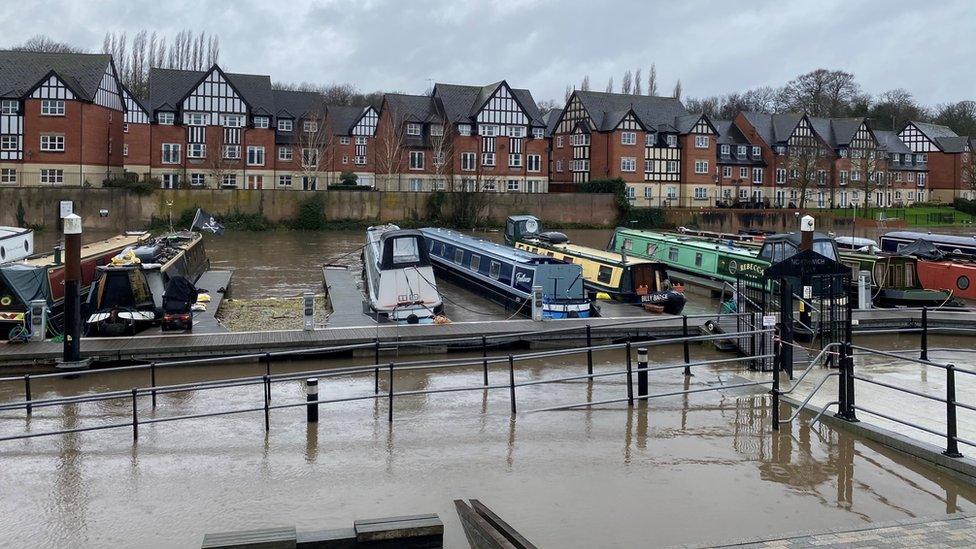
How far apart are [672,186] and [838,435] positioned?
64455mm

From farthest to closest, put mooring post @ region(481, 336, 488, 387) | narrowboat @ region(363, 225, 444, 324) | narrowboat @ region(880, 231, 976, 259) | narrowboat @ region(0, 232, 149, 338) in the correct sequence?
narrowboat @ region(880, 231, 976, 259)
narrowboat @ region(363, 225, 444, 324)
narrowboat @ region(0, 232, 149, 338)
mooring post @ region(481, 336, 488, 387)

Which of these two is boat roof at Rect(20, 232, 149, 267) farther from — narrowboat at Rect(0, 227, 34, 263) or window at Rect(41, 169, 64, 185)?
window at Rect(41, 169, 64, 185)

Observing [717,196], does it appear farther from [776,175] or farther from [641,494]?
[641,494]

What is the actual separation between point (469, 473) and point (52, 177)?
59107 millimetres

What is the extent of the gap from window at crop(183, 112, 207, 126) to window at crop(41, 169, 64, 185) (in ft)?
30.6

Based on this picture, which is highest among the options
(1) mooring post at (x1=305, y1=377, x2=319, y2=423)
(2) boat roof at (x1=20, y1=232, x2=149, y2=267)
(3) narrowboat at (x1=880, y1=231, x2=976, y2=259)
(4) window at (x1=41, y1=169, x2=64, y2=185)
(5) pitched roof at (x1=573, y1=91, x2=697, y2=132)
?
(5) pitched roof at (x1=573, y1=91, x2=697, y2=132)

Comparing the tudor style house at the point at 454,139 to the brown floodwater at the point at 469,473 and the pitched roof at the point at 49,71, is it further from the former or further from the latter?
the brown floodwater at the point at 469,473

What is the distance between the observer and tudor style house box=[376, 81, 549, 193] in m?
70.3

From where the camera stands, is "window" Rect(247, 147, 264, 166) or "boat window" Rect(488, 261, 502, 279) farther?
"window" Rect(247, 147, 264, 166)

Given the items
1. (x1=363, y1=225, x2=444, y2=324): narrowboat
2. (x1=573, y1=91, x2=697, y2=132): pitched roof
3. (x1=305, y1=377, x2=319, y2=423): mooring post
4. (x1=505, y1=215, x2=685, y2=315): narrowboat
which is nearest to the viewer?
(x1=305, y1=377, x2=319, y2=423): mooring post

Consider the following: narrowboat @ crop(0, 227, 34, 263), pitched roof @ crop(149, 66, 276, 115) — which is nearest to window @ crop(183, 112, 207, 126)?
pitched roof @ crop(149, 66, 276, 115)

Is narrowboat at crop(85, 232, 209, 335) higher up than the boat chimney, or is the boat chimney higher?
the boat chimney

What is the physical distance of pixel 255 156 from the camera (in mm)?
67750

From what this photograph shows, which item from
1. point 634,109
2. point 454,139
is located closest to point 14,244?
point 454,139
